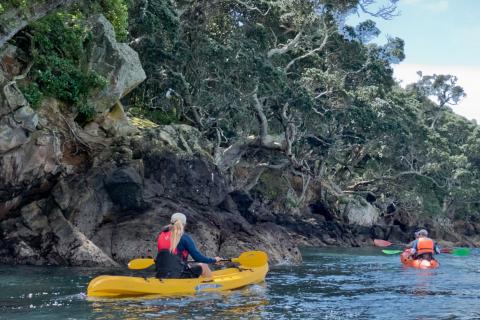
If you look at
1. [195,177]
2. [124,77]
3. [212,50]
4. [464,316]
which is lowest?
[464,316]

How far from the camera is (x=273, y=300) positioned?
11.0 meters

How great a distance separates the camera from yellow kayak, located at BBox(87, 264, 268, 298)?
1030 centimetres

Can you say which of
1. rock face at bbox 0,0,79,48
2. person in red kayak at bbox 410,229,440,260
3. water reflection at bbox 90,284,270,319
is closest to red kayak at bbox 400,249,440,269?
person in red kayak at bbox 410,229,440,260

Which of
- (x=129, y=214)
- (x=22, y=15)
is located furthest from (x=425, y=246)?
(x=22, y=15)

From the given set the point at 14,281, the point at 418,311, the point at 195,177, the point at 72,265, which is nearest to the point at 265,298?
the point at 418,311

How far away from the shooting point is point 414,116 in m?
40.2

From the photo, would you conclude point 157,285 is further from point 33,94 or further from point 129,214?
point 33,94

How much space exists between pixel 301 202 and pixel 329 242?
3.30 metres

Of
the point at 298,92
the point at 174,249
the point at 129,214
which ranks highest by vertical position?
the point at 298,92

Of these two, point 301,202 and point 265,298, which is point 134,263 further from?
point 301,202

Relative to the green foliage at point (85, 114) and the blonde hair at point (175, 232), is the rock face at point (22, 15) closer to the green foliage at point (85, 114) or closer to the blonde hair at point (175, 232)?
the green foliage at point (85, 114)

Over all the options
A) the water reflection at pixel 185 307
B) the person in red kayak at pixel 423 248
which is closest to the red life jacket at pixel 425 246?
the person in red kayak at pixel 423 248

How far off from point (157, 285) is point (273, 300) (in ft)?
6.97

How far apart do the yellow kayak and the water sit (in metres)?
0.24
